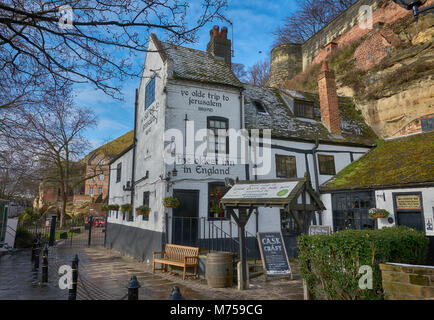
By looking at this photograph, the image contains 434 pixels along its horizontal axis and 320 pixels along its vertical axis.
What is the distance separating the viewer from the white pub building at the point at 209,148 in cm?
1220

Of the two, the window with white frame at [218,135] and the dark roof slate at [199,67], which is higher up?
the dark roof slate at [199,67]

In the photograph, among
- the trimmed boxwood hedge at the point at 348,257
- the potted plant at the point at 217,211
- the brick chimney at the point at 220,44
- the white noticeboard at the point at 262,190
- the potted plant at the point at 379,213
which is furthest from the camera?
the brick chimney at the point at 220,44

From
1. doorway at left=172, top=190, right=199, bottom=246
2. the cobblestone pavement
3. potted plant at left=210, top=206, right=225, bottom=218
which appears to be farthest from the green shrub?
potted plant at left=210, top=206, right=225, bottom=218

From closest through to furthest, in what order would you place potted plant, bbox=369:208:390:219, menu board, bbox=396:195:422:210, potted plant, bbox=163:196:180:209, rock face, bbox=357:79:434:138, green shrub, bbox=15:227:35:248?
1. potted plant, bbox=163:196:180:209
2. menu board, bbox=396:195:422:210
3. potted plant, bbox=369:208:390:219
4. rock face, bbox=357:79:434:138
5. green shrub, bbox=15:227:35:248

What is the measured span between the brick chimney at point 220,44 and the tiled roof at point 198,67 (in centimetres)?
115

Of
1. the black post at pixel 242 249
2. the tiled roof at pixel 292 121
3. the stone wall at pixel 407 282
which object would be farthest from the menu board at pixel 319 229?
the stone wall at pixel 407 282

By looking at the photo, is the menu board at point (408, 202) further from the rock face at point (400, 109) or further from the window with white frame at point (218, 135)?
the window with white frame at point (218, 135)

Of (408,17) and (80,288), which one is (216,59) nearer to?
(80,288)

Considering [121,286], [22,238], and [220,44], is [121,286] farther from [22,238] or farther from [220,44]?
[220,44]

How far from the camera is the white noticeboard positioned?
744 centimetres

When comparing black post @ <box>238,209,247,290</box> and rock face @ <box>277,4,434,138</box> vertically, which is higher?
rock face @ <box>277,4,434,138</box>

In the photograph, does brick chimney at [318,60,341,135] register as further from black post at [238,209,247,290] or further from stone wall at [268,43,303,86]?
stone wall at [268,43,303,86]

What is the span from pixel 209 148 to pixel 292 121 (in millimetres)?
6404

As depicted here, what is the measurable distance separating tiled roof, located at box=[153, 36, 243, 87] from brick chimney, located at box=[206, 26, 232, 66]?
1.15 meters
